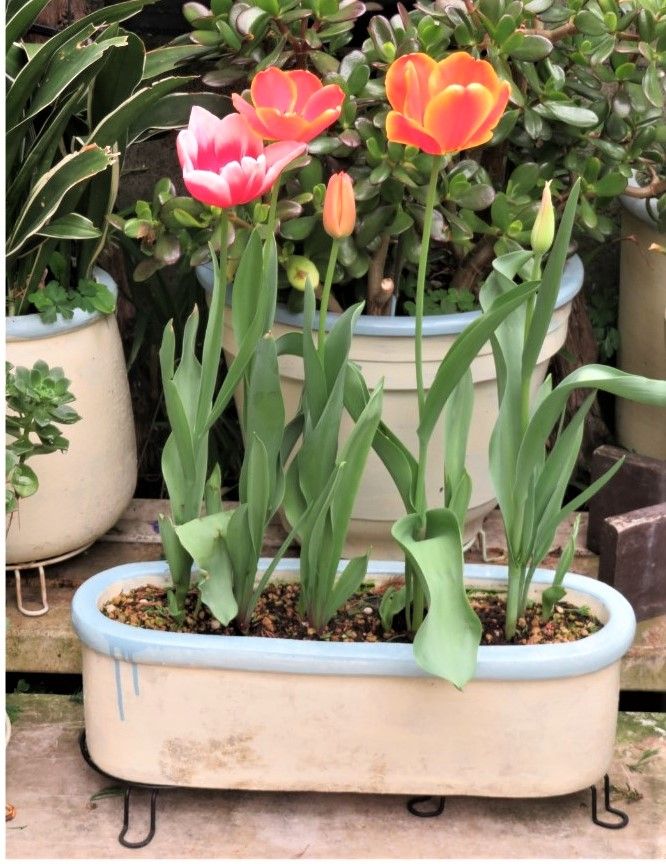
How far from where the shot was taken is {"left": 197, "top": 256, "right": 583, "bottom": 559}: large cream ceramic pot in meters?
1.99

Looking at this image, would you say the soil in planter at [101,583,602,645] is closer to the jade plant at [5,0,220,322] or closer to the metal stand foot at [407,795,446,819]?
the metal stand foot at [407,795,446,819]

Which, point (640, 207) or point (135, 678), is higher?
Result: point (640, 207)

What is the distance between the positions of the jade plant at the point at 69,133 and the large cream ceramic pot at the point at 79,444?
0.14 ft

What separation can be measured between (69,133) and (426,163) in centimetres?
64

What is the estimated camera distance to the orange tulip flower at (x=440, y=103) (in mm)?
1398

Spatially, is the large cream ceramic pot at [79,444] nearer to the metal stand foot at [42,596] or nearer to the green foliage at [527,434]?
the metal stand foot at [42,596]

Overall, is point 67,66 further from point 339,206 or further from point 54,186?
point 339,206

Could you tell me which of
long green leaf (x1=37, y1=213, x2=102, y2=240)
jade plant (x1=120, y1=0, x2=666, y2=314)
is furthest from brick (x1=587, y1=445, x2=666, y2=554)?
long green leaf (x1=37, y1=213, x2=102, y2=240)

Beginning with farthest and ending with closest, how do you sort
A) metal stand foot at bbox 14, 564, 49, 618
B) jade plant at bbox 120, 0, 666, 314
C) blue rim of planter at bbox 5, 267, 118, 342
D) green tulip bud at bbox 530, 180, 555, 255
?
1. metal stand foot at bbox 14, 564, 49, 618
2. blue rim of planter at bbox 5, 267, 118, 342
3. jade plant at bbox 120, 0, 666, 314
4. green tulip bud at bbox 530, 180, 555, 255

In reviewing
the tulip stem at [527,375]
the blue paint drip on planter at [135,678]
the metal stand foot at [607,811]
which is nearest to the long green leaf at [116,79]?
the tulip stem at [527,375]

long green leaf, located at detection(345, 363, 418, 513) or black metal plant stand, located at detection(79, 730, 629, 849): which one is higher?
long green leaf, located at detection(345, 363, 418, 513)

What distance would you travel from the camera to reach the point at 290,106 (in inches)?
59.6

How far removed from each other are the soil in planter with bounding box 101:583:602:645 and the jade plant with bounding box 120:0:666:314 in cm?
49

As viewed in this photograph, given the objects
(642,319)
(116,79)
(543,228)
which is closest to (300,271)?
(116,79)
